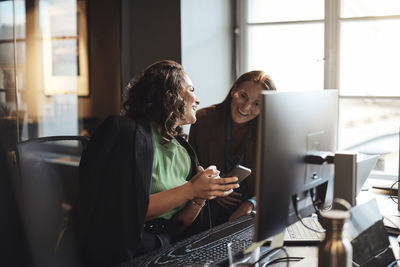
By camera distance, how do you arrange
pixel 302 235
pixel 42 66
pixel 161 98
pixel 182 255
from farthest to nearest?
pixel 42 66, pixel 161 98, pixel 302 235, pixel 182 255

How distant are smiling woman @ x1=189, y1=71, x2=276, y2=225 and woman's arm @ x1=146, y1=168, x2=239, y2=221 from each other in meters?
0.53

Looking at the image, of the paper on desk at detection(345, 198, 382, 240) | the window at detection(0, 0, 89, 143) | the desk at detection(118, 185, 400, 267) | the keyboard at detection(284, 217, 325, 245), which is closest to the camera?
the paper on desk at detection(345, 198, 382, 240)

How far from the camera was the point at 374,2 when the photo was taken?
9.60ft

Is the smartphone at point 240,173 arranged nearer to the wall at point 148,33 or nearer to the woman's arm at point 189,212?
the woman's arm at point 189,212

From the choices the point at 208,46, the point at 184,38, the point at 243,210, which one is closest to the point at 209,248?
the point at 243,210

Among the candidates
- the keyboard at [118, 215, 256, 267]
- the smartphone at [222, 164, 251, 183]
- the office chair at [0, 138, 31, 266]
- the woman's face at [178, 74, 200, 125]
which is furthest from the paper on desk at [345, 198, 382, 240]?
the office chair at [0, 138, 31, 266]

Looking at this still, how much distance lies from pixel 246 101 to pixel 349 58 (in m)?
1.04

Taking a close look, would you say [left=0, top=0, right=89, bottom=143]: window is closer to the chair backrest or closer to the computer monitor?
the chair backrest

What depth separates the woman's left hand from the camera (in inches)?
85.3

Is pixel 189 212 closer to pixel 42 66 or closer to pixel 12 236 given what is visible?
pixel 12 236

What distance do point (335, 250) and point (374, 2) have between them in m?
2.23

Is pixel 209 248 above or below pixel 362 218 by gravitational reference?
below

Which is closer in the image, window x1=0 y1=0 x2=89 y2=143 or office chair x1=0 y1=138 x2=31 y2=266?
office chair x1=0 y1=138 x2=31 y2=266

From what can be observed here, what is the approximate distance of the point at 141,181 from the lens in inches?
68.7
